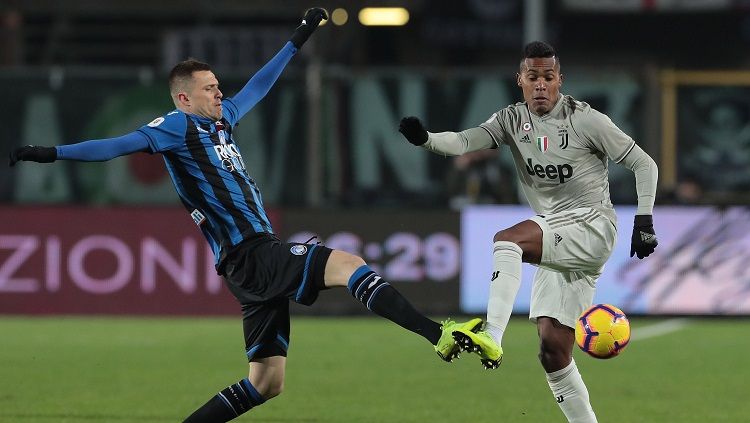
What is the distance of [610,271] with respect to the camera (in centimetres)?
1678

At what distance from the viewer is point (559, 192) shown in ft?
26.5

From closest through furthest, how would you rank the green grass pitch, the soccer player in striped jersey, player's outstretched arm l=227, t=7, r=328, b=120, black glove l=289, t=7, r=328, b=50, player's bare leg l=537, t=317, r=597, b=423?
the soccer player in striped jersey < player's bare leg l=537, t=317, r=597, b=423 < player's outstretched arm l=227, t=7, r=328, b=120 < black glove l=289, t=7, r=328, b=50 < the green grass pitch

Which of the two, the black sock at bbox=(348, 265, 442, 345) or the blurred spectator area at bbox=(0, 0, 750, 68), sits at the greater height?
the blurred spectator area at bbox=(0, 0, 750, 68)

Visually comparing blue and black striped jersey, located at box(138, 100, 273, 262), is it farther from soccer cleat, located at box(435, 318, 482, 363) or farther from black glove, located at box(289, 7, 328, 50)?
soccer cleat, located at box(435, 318, 482, 363)

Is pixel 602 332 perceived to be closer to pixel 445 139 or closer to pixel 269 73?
pixel 445 139

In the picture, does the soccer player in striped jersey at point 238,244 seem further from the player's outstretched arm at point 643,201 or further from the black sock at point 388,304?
the player's outstretched arm at point 643,201

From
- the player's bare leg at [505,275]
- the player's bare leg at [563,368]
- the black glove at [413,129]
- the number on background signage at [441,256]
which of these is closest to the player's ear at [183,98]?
the black glove at [413,129]

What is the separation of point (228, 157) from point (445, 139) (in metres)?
1.13

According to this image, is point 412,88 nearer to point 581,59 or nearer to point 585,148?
point 581,59

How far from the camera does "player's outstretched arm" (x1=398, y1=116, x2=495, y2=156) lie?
7.84 metres

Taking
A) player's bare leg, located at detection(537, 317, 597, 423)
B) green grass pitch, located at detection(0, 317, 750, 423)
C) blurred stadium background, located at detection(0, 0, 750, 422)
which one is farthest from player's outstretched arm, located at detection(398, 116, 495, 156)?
blurred stadium background, located at detection(0, 0, 750, 422)

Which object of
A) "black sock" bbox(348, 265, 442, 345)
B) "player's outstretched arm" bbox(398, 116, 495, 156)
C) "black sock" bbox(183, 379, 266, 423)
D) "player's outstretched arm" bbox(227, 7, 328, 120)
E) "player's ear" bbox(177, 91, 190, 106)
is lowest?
"black sock" bbox(183, 379, 266, 423)

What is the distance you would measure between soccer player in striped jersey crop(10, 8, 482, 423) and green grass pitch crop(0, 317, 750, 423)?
187 cm

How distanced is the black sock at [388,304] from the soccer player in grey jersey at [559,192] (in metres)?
0.64
